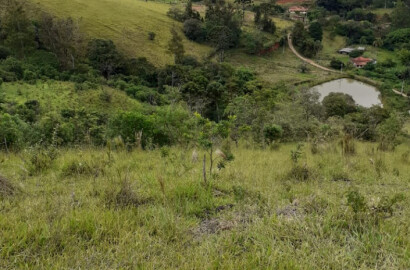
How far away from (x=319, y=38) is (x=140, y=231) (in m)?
67.1

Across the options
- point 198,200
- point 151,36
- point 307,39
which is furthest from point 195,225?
point 307,39

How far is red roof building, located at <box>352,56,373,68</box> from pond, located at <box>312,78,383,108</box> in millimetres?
7226

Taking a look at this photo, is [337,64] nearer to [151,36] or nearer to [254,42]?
[254,42]

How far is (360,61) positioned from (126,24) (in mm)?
39932

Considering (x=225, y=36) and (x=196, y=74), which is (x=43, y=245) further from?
(x=225, y=36)

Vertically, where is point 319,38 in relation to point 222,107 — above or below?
above

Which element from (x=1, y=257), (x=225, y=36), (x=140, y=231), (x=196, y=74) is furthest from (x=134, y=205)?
(x=225, y=36)

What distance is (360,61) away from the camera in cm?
5434

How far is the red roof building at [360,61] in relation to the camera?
5362 cm

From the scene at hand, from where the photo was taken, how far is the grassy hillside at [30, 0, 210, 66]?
45.9 m

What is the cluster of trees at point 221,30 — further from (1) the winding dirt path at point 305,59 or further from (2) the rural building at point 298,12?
(2) the rural building at point 298,12

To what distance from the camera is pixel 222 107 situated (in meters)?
32.2

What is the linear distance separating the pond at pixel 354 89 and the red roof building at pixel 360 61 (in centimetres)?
723

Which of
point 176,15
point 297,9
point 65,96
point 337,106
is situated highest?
point 297,9
